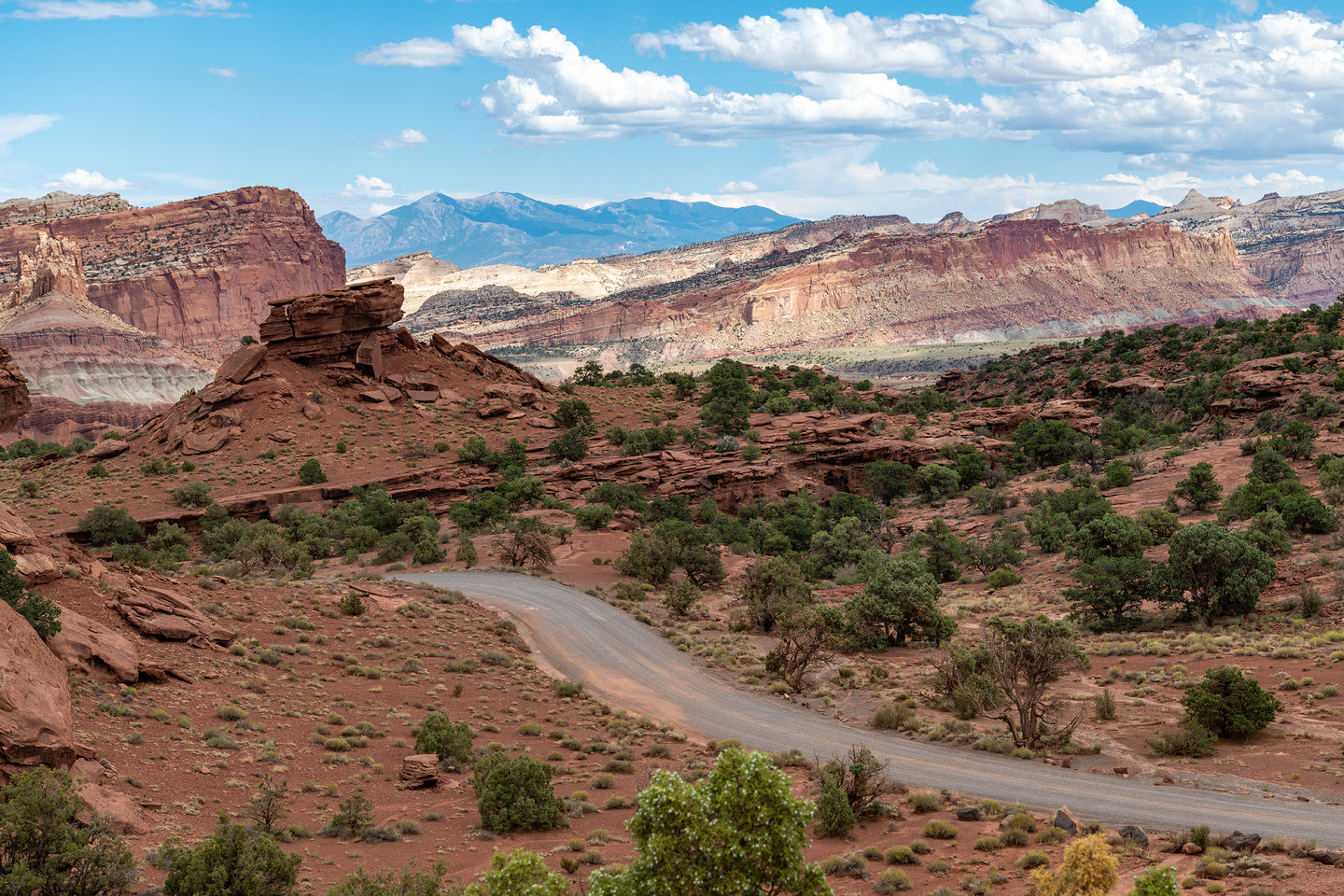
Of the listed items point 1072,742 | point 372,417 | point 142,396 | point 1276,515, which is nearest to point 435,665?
point 1072,742

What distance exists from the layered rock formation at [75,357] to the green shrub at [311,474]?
62.8 metres

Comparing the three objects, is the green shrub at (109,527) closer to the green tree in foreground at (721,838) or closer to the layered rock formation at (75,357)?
the green tree in foreground at (721,838)

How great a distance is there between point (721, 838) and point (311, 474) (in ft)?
154

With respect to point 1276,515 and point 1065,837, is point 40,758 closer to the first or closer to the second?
point 1065,837

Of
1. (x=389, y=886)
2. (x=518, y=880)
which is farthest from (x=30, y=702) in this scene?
(x=518, y=880)

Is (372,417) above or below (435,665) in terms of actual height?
above

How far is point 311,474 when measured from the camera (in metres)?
50.6

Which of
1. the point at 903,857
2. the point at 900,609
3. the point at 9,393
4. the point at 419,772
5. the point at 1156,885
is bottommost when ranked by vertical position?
the point at 900,609

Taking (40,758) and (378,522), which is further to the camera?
(378,522)

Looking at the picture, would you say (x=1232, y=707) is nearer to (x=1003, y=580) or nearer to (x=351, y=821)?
(x=351, y=821)

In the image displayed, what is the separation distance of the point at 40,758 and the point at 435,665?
12694 millimetres

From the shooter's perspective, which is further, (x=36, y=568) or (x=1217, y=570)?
(x=1217, y=570)

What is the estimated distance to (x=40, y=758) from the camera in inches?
534

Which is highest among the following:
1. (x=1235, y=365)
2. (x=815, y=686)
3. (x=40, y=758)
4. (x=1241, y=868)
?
(x=1235, y=365)
